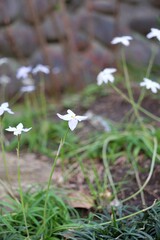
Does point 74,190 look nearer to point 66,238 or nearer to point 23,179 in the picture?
point 23,179

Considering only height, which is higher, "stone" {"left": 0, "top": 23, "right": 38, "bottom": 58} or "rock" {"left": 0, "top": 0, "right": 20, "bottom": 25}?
"rock" {"left": 0, "top": 0, "right": 20, "bottom": 25}

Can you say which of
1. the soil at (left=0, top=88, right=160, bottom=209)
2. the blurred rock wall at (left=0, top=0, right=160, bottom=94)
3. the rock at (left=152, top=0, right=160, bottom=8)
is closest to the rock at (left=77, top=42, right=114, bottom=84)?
the blurred rock wall at (left=0, top=0, right=160, bottom=94)

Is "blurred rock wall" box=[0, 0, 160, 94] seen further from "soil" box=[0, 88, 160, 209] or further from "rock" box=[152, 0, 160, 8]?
"soil" box=[0, 88, 160, 209]

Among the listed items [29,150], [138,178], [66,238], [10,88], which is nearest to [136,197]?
[138,178]

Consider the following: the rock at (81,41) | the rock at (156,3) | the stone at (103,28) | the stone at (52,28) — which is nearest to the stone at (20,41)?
the stone at (52,28)

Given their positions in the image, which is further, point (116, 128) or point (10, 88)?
point (10, 88)

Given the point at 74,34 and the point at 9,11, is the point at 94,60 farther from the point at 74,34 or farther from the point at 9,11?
the point at 9,11

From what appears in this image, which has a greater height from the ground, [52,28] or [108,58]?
[52,28]

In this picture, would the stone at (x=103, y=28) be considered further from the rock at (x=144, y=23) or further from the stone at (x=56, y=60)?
the stone at (x=56, y=60)
